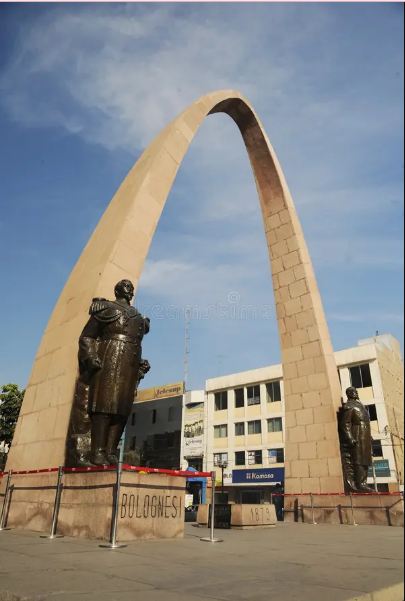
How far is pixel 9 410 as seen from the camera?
76.5 ft

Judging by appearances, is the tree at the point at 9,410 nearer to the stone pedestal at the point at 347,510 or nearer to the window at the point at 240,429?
the stone pedestal at the point at 347,510

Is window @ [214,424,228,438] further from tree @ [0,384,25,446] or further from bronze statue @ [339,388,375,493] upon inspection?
bronze statue @ [339,388,375,493]

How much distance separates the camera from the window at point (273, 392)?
38.3 meters

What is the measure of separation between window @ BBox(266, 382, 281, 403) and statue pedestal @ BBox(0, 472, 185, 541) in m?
32.4

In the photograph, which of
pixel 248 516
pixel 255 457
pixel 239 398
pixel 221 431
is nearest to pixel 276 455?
pixel 255 457

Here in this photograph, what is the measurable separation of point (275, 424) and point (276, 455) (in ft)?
8.22

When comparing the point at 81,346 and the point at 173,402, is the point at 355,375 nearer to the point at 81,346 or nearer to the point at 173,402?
the point at 173,402

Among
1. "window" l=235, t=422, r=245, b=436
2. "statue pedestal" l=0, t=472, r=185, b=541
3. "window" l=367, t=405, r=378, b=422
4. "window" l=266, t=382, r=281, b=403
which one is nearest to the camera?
"statue pedestal" l=0, t=472, r=185, b=541

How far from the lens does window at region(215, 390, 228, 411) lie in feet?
138

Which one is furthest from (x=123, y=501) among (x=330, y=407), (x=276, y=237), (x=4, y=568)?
(x=276, y=237)

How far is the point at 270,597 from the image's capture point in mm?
2914

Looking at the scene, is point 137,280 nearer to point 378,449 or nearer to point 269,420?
point 378,449

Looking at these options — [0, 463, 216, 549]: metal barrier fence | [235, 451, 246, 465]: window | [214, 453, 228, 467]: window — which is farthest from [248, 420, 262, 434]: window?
[0, 463, 216, 549]: metal barrier fence

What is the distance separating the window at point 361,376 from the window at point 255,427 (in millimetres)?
9003
